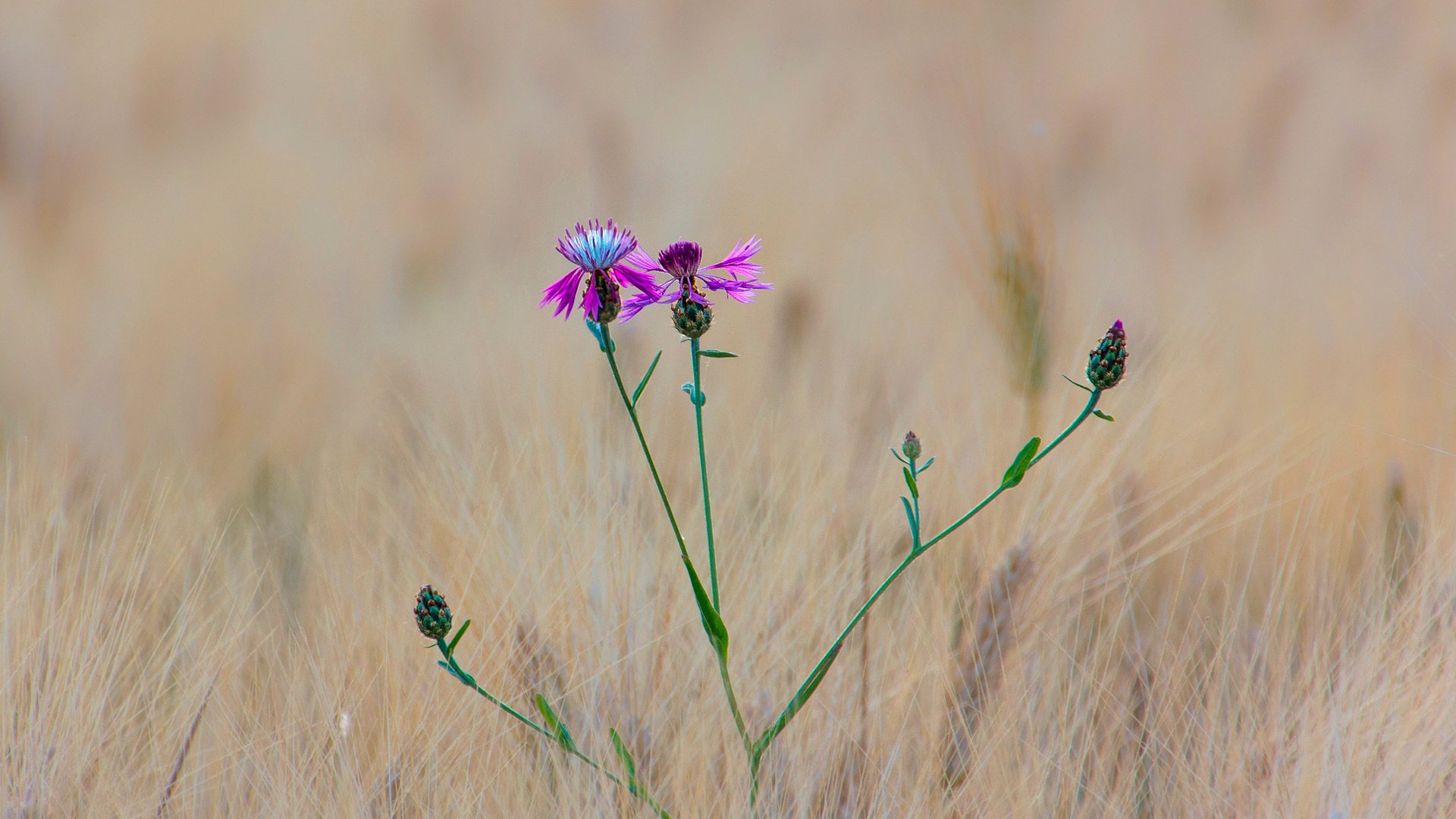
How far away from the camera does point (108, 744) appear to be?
2.82 ft

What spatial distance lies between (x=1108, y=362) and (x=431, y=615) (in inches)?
15.7

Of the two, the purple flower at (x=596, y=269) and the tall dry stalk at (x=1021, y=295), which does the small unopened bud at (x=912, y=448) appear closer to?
the purple flower at (x=596, y=269)

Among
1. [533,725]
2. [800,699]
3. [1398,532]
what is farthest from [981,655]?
[1398,532]

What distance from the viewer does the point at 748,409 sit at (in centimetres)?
115

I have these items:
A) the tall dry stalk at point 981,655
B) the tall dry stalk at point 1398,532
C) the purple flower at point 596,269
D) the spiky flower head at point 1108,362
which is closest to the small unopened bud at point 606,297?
the purple flower at point 596,269

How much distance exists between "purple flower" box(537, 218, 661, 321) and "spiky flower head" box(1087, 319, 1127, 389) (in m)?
0.24

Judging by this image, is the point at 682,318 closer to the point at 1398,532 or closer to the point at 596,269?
the point at 596,269

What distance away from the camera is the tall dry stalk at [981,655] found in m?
0.79

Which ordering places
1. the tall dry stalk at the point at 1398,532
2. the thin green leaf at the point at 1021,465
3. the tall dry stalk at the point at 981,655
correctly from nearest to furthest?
the thin green leaf at the point at 1021,465, the tall dry stalk at the point at 981,655, the tall dry stalk at the point at 1398,532

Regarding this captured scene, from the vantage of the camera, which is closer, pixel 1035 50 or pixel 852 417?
pixel 852 417

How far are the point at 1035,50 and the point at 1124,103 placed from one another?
18 cm

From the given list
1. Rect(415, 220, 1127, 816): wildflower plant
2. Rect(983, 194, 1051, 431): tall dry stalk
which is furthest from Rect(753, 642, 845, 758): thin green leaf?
Rect(983, 194, 1051, 431): tall dry stalk

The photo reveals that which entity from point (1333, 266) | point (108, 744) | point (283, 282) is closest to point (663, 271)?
point (108, 744)

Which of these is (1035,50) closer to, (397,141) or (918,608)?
(397,141)
